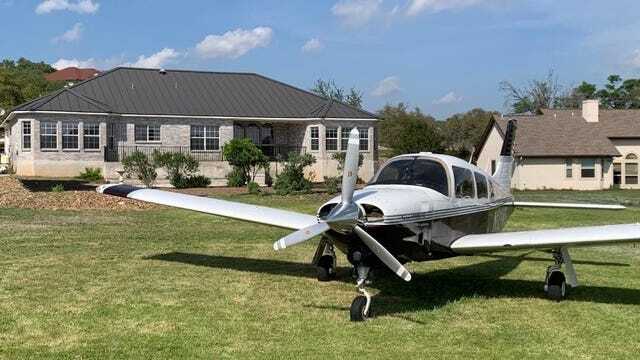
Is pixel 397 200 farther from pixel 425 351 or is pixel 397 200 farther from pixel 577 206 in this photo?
pixel 577 206

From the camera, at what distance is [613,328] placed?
8812 millimetres

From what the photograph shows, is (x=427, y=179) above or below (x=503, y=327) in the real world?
above

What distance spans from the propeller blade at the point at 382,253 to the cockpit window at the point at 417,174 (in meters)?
1.74

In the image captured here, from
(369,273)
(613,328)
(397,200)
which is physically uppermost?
(397,200)

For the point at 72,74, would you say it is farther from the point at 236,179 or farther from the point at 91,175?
the point at 236,179

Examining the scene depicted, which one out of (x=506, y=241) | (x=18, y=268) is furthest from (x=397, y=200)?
(x=18, y=268)

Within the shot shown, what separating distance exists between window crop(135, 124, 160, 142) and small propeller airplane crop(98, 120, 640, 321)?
110ft

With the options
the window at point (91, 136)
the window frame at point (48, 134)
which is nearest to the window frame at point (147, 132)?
the window at point (91, 136)

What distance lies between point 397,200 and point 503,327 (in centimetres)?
212

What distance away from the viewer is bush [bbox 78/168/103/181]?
41.8 meters

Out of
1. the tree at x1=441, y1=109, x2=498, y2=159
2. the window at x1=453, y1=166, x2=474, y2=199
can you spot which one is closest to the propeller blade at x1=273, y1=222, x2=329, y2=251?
the window at x1=453, y1=166, x2=474, y2=199

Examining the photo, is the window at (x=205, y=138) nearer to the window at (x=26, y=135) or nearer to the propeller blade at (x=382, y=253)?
the window at (x=26, y=135)

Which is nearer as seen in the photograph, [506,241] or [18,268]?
[506,241]

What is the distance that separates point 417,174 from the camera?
1061cm
